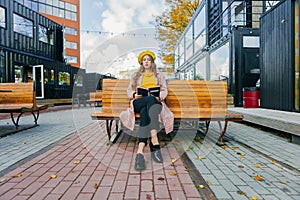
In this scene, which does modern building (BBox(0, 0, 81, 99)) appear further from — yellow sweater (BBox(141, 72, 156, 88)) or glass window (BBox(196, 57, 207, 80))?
yellow sweater (BBox(141, 72, 156, 88))

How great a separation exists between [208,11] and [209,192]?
1133cm

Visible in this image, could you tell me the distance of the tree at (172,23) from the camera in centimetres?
2094

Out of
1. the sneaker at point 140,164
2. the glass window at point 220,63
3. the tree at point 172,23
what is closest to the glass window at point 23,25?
the tree at point 172,23

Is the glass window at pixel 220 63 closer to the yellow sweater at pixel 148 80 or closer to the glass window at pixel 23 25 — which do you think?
the yellow sweater at pixel 148 80

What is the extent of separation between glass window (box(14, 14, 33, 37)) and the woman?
Result: 1271cm

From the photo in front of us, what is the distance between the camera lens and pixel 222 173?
104 inches

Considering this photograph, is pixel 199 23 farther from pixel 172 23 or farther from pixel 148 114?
pixel 148 114

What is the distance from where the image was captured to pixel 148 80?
12.3ft

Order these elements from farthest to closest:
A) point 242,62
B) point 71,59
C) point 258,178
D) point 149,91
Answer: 1. point 71,59
2. point 242,62
3. point 149,91
4. point 258,178

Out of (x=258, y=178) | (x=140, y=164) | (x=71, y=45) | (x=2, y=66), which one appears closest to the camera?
(x=258, y=178)

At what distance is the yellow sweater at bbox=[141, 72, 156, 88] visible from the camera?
373 cm

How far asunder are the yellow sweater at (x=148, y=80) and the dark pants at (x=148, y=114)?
42 centimetres

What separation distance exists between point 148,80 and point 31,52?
557 inches

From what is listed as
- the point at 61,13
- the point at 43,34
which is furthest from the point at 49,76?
the point at 61,13
